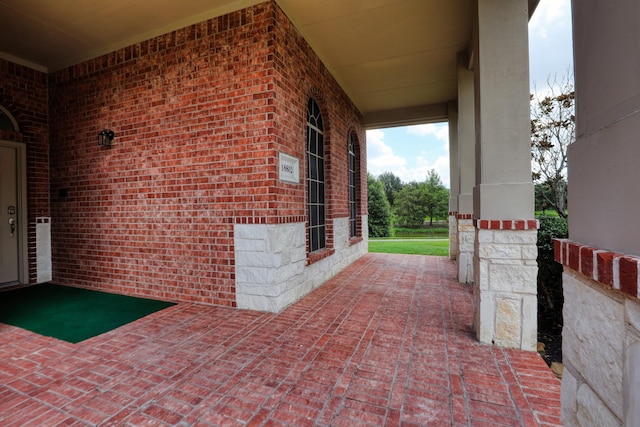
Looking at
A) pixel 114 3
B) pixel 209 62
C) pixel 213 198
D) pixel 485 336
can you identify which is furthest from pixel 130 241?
pixel 485 336

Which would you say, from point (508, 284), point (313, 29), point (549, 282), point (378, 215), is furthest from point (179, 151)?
point (378, 215)

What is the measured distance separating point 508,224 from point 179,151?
3773 mm

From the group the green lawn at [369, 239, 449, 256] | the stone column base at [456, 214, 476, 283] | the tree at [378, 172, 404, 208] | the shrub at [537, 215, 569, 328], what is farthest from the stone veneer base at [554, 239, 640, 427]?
the tree at [378, 172, 404, 208]

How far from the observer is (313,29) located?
3881 mm

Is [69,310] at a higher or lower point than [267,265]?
lower

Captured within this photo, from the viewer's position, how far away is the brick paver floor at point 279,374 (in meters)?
1.64

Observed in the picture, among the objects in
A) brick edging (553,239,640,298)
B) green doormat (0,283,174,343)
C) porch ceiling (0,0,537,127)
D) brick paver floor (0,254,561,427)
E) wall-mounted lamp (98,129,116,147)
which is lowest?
brick paver floor (0,254,561,427)

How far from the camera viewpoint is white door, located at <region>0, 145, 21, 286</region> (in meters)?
4.32

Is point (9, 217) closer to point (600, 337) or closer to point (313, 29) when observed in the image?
point (313, 29)

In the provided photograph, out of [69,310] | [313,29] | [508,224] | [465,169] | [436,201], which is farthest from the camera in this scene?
[436,201]

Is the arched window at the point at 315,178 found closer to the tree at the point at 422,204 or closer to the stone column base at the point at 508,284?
the stone column base at the point at 508,284

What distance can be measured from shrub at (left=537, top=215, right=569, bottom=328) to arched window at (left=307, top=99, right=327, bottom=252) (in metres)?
3.07

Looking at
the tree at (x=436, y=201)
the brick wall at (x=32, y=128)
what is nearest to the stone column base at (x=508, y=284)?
the brick wall at (x=32, y=128)

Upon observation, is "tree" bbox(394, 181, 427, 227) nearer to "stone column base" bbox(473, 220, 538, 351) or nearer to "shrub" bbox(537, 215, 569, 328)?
"shrub" bbox(537, 215, 569, 328)
